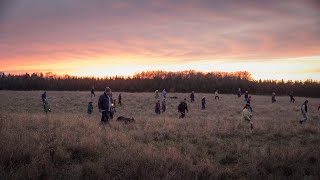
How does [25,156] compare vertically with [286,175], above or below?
above

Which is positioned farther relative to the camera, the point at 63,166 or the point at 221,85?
the point at 221,85

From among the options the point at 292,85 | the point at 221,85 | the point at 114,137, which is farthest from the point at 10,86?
the point at 114,137

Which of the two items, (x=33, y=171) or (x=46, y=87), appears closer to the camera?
(x=33, y=171)

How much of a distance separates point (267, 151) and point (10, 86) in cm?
14118

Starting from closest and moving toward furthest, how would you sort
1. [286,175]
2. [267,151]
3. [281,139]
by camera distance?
[286,175] → [267,151] → [281,139]

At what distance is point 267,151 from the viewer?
10.7 metres

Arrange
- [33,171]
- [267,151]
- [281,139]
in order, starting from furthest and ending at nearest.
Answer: [281,139] → [267,151] → [33,171]

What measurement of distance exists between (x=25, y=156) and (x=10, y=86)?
140382 mm

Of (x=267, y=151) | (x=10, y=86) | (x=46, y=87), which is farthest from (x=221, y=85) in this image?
(x=267, y=151)

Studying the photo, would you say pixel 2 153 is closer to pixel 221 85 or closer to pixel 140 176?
pixel 140 176

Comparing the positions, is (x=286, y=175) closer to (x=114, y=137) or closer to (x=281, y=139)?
(x=114, y=137)

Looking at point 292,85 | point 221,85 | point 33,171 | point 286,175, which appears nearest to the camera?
point 33,171

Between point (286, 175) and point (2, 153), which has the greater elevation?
point (2, 153)

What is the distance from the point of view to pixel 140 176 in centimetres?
757
